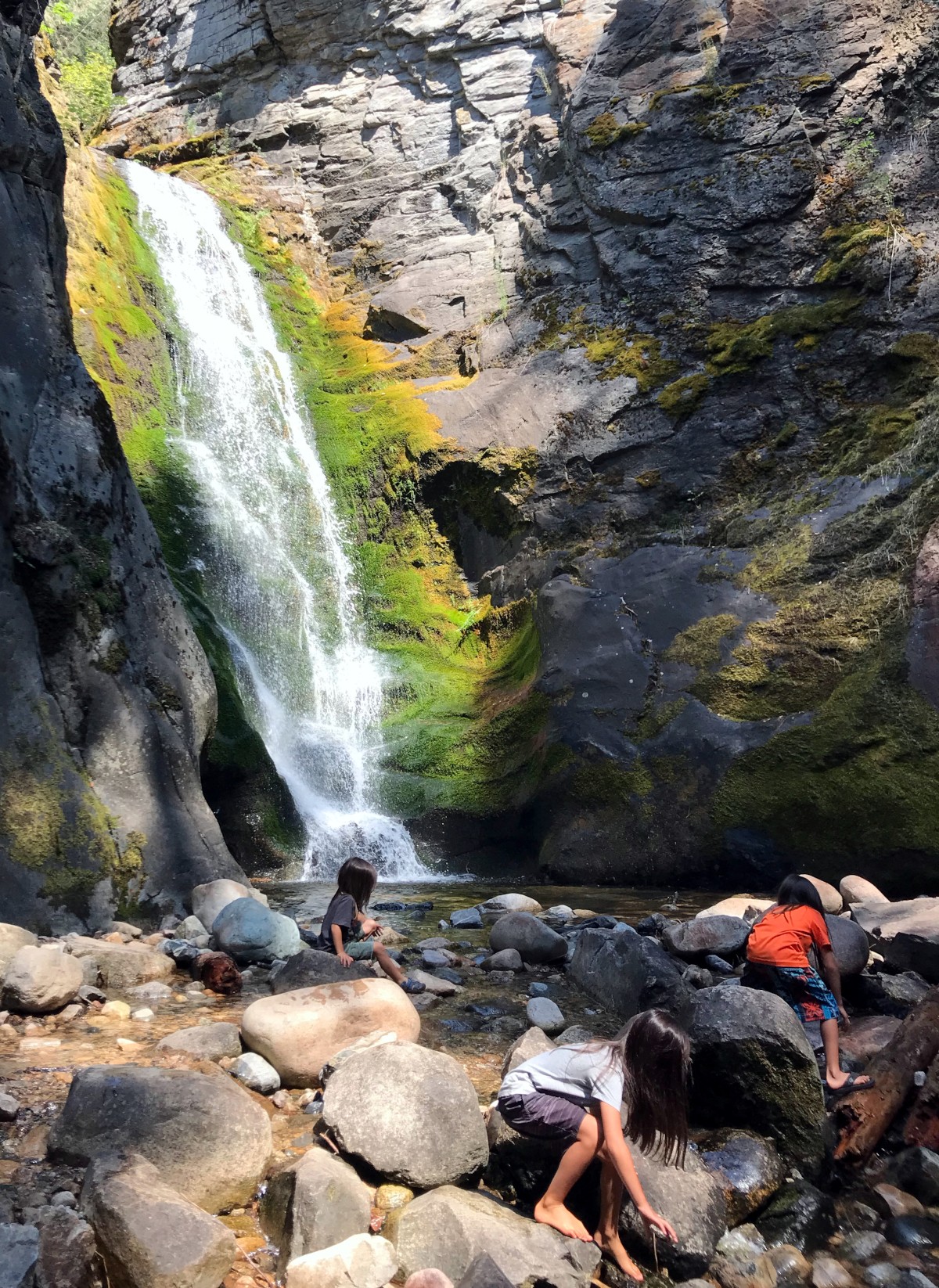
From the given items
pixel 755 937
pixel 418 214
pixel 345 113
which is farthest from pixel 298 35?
pixel 755 937

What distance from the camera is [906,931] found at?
6.06 m

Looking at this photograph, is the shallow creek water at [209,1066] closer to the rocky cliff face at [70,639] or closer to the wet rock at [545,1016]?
the wet rock at [545,1016]

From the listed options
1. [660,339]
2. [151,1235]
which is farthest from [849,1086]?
[660,339]

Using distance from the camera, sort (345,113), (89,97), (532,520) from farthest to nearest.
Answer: (89,97)
(345,113)
(532,520)

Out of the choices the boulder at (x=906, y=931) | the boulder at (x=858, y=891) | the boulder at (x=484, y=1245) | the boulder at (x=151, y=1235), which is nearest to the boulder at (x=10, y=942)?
the boulder at (x=151, y=1235)

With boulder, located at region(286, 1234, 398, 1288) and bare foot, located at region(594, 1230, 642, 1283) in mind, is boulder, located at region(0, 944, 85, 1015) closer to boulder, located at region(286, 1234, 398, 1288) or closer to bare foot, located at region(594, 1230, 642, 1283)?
boulder, located at region(286, 1234, 398, 1288)

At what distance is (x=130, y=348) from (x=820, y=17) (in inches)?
518

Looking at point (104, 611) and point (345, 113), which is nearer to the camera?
point (104, 611)

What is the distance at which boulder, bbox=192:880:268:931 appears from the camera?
712cm

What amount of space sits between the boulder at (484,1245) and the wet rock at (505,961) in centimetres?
322

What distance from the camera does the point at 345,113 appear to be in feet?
78.9

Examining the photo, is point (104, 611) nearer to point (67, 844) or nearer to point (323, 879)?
point (67, 844)

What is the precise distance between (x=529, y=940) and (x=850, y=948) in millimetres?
2071

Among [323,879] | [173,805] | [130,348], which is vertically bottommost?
[323,879]
